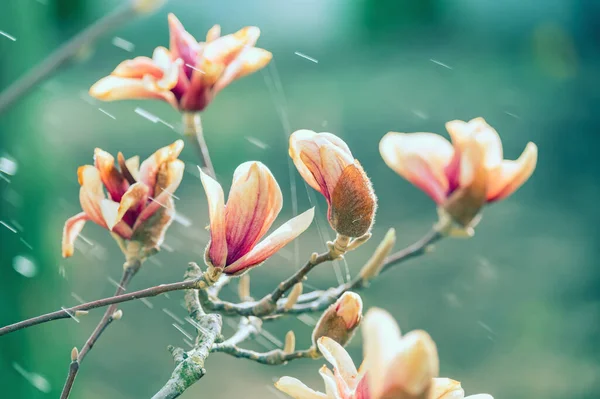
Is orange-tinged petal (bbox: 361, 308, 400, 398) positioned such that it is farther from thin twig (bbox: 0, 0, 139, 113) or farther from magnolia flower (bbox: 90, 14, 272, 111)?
magnolia flower (bbox: 90, 14, 272, 111)

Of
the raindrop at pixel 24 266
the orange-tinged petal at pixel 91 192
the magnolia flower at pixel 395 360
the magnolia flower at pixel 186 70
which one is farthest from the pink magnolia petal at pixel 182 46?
the raindrop at pixel 24 266

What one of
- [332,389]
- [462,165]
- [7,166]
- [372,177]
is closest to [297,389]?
[332,389]

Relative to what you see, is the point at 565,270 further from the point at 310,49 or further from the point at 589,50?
the point at 310,49

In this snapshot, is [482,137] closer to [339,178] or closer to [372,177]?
[339,178]

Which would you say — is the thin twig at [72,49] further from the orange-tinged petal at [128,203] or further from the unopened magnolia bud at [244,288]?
the unopened magnolia bud at [244,288]

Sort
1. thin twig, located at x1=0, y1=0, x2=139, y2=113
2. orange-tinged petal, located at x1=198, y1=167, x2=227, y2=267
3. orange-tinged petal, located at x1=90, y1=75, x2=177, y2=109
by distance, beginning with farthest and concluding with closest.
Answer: orange-tinged petal, located at x1=90, y1=75, x2=177, y2=109 → orange-tinged petal, located at x1=198, y1=167, x2=227, y2=267 → thin twig, located at x1=0, y1=0, x2=139, y2=113

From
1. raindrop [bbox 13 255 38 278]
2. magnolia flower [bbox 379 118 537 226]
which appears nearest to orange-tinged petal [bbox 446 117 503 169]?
magnolia flower [bbox 379 118 537 226]
